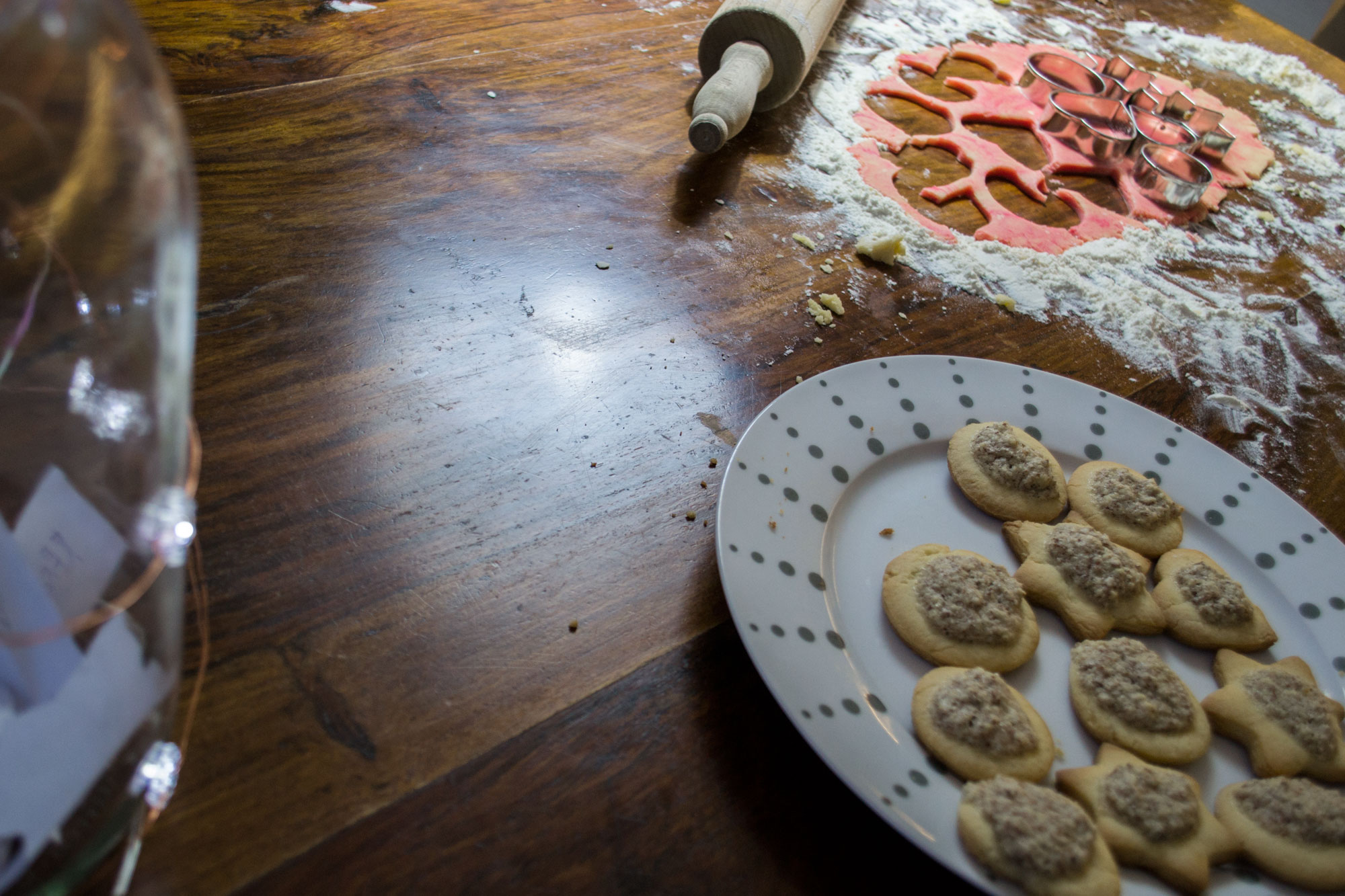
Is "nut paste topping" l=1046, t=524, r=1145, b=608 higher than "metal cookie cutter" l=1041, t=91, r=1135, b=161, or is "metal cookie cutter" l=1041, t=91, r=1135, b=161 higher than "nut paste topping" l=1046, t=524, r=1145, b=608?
"metal cookie cutter" l=1041, t=91, r=1135, b=161

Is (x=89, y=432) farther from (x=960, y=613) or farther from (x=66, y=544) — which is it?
(x=960, y=613)

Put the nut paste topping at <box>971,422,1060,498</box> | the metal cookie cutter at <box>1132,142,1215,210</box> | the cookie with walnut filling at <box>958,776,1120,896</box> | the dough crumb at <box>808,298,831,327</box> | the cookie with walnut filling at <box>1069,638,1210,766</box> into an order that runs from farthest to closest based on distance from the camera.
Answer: the metal cookie cutter at <box>1132,142,1215,210</box>, the dough crumb at <box>808,298,831,327</box>, the nut paste topping at <box>971,422,1060,498</box>, the cookie with walnut filling at <box>1069,638,1210,766</box>, the cookie with walnut filling at <box>958,776,1120,896</box>

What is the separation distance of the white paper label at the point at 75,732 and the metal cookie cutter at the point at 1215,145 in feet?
4.81

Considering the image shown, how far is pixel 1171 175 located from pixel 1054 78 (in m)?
0.29

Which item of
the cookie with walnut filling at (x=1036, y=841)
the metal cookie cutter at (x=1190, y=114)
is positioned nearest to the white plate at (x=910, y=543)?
the cookie with walnut filling at (x=1036, y=841)

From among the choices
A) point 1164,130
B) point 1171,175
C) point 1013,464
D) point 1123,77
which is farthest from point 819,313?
point 1123,77

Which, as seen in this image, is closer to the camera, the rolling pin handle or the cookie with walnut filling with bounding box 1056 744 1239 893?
the cookie with walnut filling with bounding box 1056 744 1239 893

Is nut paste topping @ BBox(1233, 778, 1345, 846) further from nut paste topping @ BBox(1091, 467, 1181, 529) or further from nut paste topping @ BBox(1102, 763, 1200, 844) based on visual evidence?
nut paste topping @ BBox(1091, 467, 1181, 529)

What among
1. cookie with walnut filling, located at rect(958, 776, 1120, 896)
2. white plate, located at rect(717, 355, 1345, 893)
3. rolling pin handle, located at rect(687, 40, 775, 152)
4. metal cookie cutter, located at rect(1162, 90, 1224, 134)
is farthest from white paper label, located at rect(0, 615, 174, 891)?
metal cookie cutter, located at rect(1162, 90, 1224, 134)

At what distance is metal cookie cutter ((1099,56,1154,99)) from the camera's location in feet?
4.23

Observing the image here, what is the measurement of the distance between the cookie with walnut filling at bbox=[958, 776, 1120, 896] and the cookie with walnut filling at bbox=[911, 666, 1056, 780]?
0.02m

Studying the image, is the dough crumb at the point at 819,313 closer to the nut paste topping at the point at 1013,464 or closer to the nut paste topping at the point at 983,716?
the nut paste topping at the point at 1013,464

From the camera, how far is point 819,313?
86 cm

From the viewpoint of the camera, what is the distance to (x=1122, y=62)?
1.35 m
